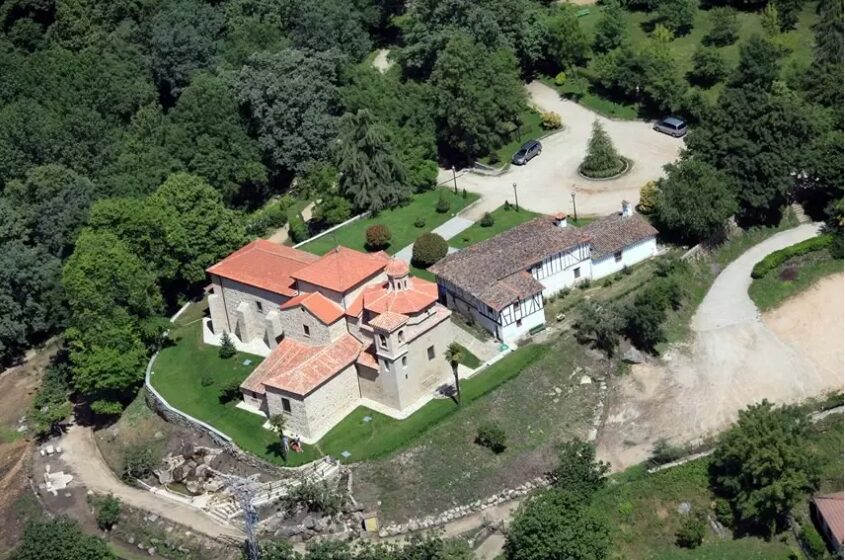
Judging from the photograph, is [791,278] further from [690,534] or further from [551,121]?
[551,121]

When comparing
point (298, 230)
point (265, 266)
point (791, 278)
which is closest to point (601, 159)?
point (791, 278)

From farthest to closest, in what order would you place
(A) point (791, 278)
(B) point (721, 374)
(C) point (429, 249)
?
(C) point (429, 249)
(A) point (791, 278)
(B) point (721, 374)

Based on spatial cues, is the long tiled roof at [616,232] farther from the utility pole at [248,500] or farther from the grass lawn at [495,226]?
the utility pole at [248,500]

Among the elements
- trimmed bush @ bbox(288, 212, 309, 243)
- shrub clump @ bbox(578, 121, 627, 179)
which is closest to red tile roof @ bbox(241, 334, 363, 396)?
trimmed bush @ bbox(288, 212, 309, 243)

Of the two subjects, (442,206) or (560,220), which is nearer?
(560,220)

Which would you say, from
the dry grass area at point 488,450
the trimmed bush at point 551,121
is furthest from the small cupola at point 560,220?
the trimmed bush at point 551,121

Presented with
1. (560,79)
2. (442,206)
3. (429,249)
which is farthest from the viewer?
(560,79)
